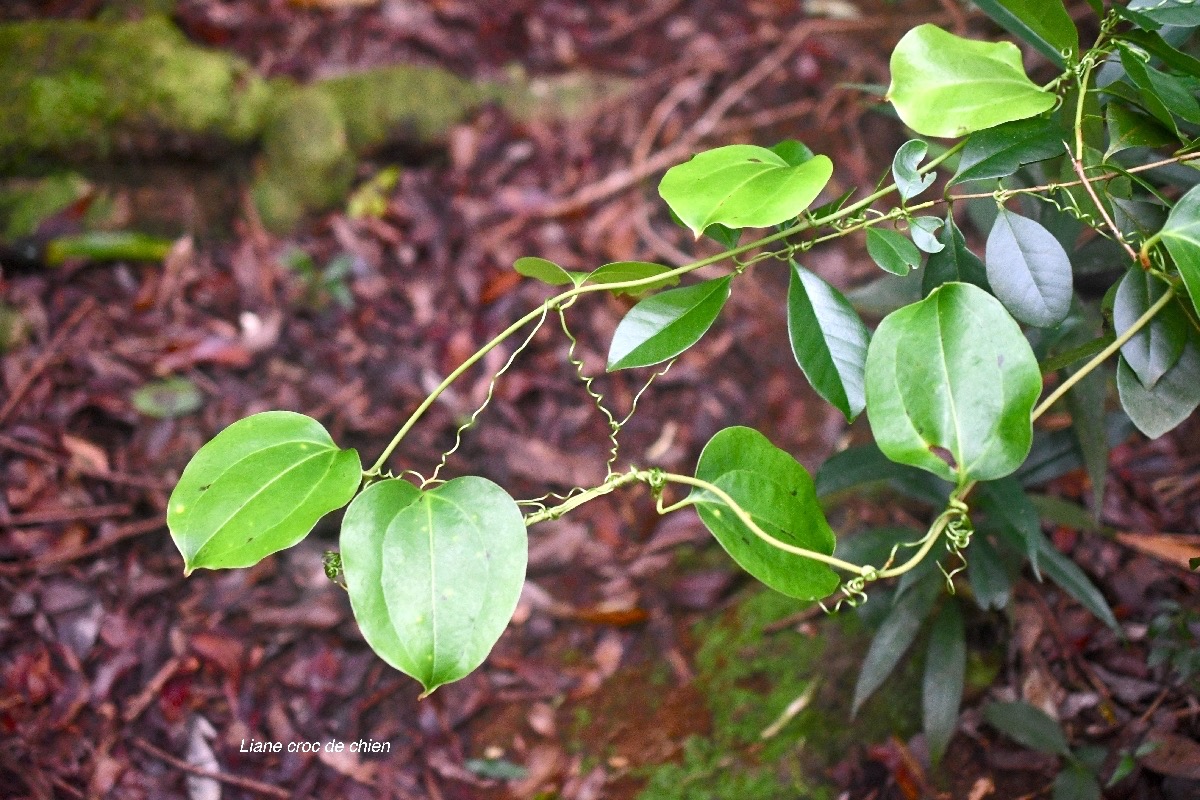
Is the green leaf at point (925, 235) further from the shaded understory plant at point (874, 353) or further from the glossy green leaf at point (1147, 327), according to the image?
the glossy green leaf at point (1147, 327)

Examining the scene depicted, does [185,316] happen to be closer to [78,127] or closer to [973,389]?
[78,127]

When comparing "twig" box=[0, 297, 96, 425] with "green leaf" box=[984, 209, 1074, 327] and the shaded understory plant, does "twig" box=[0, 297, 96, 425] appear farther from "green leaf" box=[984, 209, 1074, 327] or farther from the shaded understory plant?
"green leaf" box=[984, 209, 1074, 327]

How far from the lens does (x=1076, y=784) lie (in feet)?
4.11

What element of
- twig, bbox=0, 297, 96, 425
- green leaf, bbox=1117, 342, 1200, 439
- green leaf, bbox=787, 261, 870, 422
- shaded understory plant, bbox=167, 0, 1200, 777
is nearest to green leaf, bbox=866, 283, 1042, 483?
shaded understory plant, bbox=167, 0, 1200, 777

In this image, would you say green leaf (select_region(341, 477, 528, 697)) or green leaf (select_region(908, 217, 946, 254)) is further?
green leaf (select_region(908, 217, 946, 254))

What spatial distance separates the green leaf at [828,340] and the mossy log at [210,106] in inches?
77.8

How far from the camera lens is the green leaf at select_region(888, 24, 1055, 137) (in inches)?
32.9

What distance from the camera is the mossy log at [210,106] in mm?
2264

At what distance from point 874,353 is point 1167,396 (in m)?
0.36

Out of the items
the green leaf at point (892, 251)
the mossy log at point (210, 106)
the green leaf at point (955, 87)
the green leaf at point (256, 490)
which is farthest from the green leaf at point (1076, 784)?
the mossy log at point (210, 106)

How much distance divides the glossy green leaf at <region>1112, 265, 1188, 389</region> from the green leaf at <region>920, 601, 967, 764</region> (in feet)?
2.07

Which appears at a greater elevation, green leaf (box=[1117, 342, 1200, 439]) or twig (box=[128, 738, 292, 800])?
green leaf (box=[1117, 342, 1200, 439])

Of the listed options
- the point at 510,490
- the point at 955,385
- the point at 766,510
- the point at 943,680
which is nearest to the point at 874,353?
the point at 955,385

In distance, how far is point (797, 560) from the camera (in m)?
0.88
